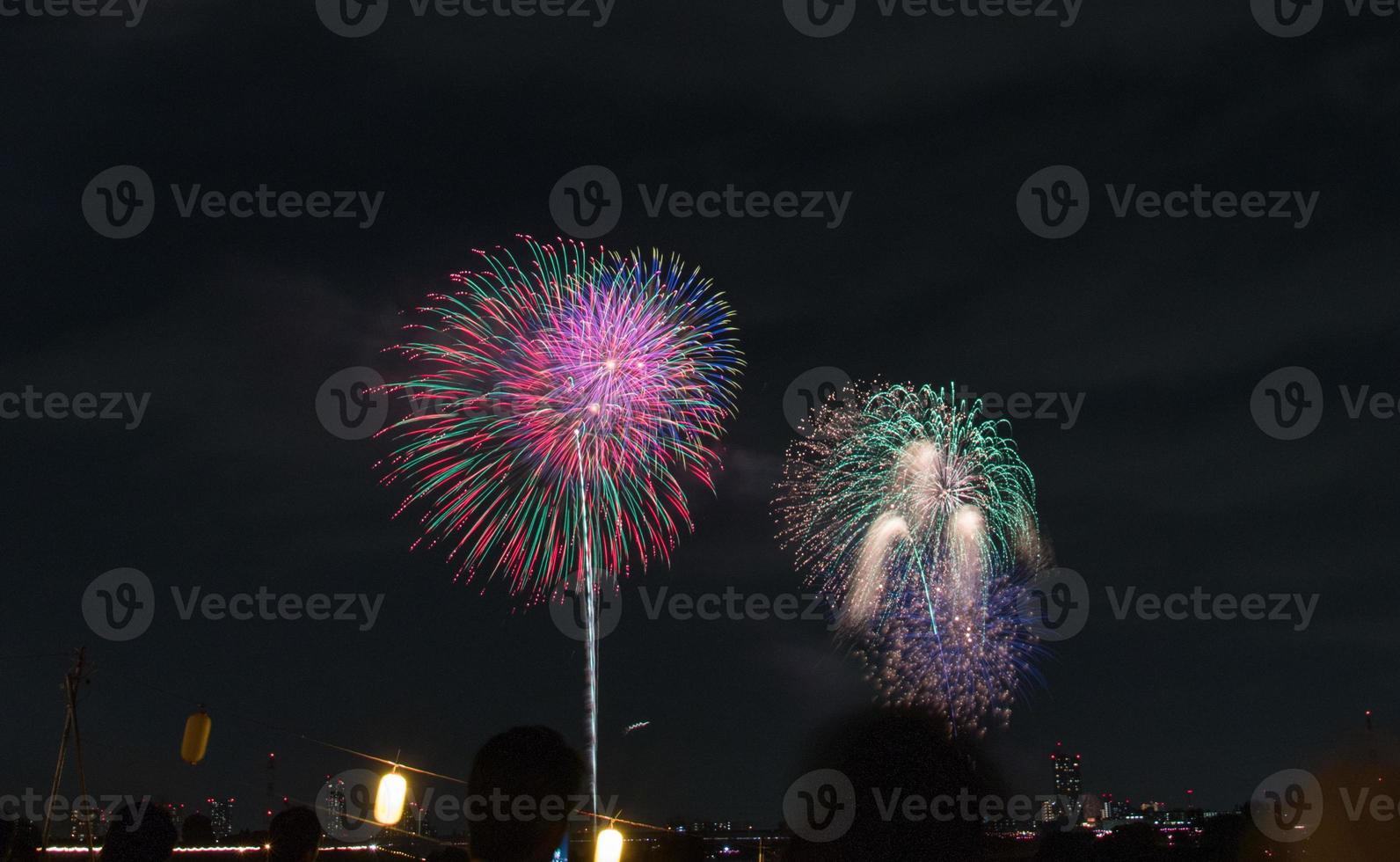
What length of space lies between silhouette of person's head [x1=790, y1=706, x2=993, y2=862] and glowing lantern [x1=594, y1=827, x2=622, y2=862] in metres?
14.6

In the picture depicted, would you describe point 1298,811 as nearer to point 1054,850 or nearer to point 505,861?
point 1054,850

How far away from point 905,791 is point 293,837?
206 inches

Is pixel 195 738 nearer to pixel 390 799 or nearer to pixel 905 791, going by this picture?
pixel 390 799

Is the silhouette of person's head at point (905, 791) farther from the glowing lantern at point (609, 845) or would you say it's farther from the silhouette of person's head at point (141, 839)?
the glowing lantern at point (609, 845)

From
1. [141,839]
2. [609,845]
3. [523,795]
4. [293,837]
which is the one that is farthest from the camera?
[609,845]

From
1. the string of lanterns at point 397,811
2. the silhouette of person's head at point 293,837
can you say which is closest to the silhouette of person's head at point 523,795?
the silhouette of person's head at point 293,837

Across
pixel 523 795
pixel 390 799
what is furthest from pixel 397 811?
pixel 523 795

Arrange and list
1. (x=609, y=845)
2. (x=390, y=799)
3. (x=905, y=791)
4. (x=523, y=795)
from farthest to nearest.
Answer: (x=390, y=799), (x=609, y=845), (x=523, y=795), (x=905, y=791)

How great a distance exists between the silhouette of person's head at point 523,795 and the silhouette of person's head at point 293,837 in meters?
3.80

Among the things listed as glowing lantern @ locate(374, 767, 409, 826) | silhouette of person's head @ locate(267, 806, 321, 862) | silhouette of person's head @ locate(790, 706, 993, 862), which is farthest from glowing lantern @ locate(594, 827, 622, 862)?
silhouette of person's head @ locate(790, 706, 993, 862)

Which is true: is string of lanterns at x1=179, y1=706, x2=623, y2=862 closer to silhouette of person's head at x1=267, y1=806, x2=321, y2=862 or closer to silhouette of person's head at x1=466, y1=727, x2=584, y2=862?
silhouette of person's head at x1=267, y1=806, x2=321, y2=862

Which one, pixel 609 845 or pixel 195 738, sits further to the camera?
pixel 195 738

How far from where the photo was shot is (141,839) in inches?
292

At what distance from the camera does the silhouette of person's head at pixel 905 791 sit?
2391mm
